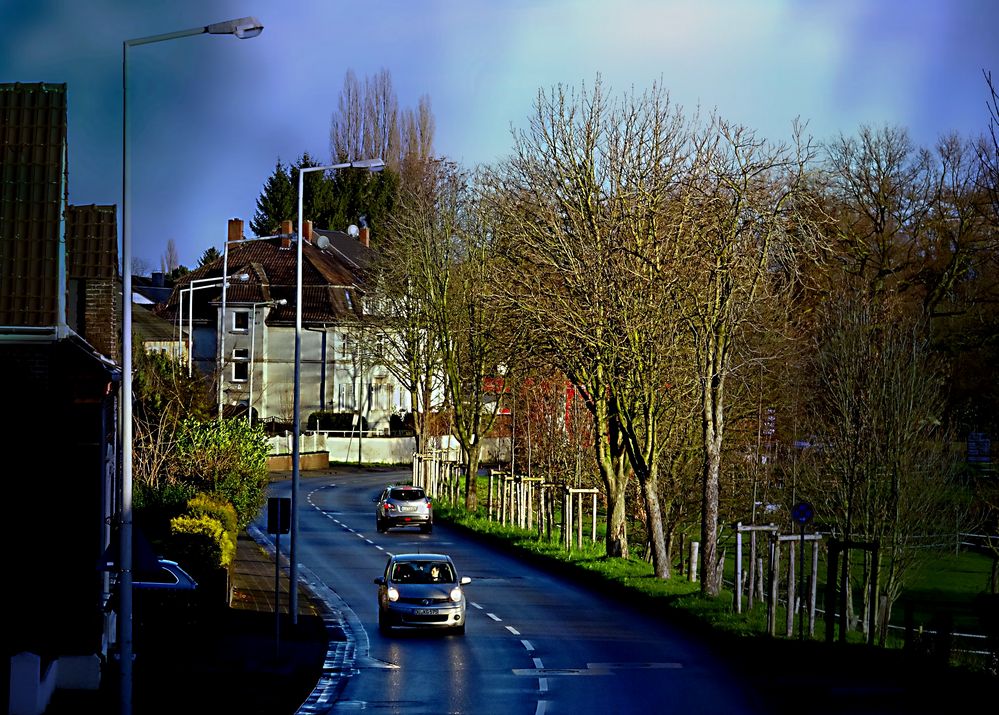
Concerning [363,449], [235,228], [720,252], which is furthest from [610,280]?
[235,228]

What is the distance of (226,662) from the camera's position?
22984 millimetres

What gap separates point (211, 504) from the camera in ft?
113

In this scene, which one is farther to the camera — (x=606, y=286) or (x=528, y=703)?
(x=606, y=286)

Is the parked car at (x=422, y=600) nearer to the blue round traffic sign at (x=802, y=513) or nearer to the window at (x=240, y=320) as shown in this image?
the blue round traffic sign at (x=802, y=513)

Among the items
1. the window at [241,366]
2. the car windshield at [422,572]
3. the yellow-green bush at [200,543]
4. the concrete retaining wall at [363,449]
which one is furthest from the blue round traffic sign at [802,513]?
the window at [241,366]

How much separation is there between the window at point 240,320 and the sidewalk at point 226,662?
5839cm

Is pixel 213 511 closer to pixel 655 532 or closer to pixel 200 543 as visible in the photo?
pixel 200 543

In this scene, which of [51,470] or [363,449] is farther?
[363,449]

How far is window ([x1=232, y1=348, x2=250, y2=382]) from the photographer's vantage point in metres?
88.5

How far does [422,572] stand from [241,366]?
6460 cm

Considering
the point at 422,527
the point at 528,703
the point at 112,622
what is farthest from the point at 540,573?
the point at 528,703

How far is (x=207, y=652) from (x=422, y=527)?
25.2 meters

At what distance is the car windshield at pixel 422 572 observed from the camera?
27.4 metres

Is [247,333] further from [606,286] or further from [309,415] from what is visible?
[606,286]
